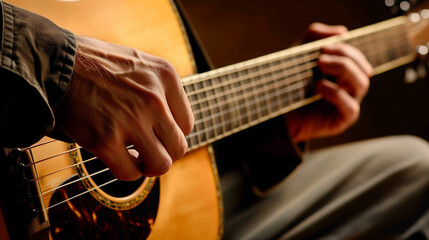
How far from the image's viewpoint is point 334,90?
36.3 inches

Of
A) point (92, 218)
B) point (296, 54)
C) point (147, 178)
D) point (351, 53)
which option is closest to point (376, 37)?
point (351, 53)

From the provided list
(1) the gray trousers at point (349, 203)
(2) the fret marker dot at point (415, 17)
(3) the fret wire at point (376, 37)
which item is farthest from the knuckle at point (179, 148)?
(2) the fret marker dot at point (415, 17)

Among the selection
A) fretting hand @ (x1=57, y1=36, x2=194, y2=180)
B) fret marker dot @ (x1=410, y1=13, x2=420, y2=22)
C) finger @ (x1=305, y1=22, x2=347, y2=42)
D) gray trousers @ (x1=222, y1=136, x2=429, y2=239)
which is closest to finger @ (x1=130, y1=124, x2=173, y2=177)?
fretting hand @ (x1=57, y1=36, x2=194, y2=180)

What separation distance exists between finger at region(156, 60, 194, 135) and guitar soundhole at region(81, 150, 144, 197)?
144mm

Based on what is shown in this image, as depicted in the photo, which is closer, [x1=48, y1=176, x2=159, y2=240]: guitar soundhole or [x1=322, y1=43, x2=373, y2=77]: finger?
[x1=48, y1=176, x2=159, y2=240]: guitar soundhole

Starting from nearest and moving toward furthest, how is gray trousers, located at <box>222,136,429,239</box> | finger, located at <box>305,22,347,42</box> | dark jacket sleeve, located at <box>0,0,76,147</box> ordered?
dark jacket sleeve, located at <box>0,0,76,147</box> → gray trousers, located at <box>222,136,429,239</box> → finger, located at <box>305,22,347,42</box>

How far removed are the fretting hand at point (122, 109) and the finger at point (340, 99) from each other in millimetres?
575

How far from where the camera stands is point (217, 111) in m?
0.67

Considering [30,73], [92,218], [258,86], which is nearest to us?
[30,73]

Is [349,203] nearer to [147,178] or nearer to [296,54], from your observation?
[296,54]

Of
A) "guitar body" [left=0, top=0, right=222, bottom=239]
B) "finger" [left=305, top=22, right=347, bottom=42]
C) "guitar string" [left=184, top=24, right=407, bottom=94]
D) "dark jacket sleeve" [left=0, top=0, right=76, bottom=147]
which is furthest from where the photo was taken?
"finger" [left=305, top=22, right=347, bottom=42]

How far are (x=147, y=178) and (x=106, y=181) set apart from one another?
0.23 ft

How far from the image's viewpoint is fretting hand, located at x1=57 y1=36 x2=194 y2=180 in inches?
15.5

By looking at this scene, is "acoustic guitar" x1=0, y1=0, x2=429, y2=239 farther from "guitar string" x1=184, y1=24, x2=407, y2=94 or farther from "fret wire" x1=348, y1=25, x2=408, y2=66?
"fret wire" x1=348, y1=25, x2=408, y2=66
